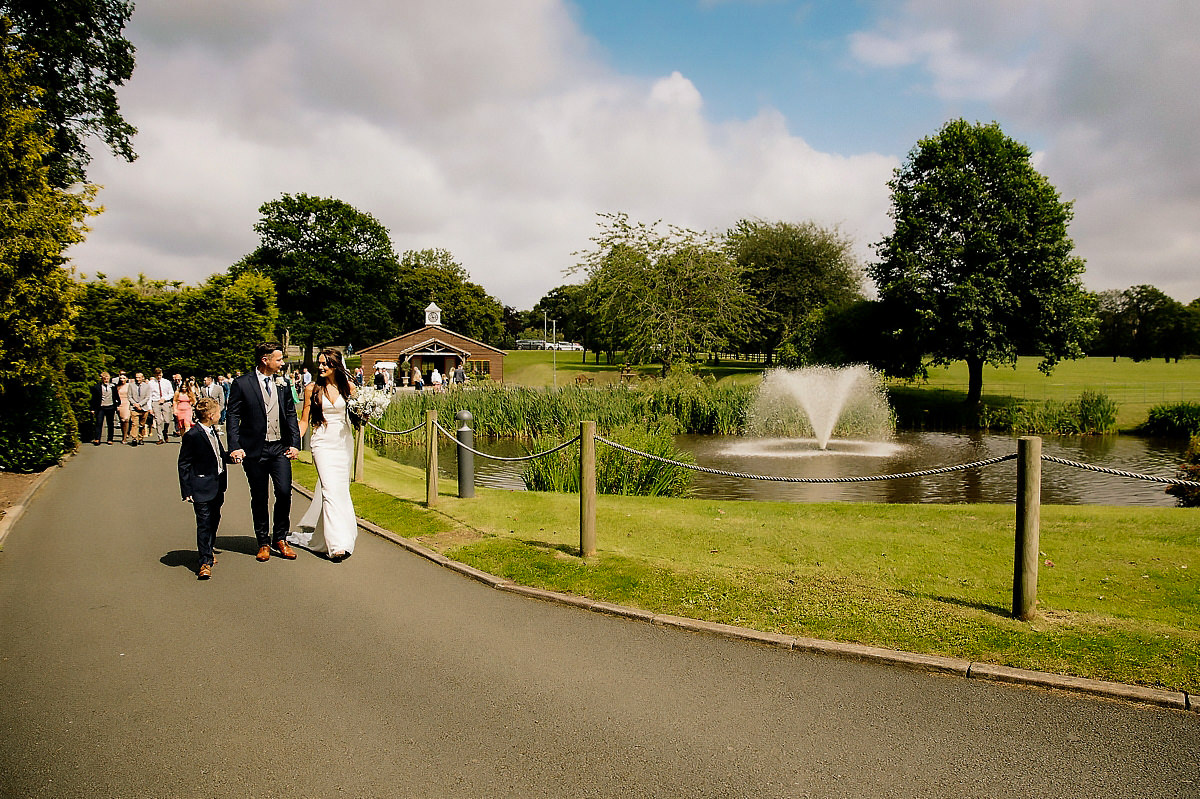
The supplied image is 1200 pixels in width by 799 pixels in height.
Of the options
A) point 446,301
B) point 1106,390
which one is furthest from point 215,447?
point 446,301

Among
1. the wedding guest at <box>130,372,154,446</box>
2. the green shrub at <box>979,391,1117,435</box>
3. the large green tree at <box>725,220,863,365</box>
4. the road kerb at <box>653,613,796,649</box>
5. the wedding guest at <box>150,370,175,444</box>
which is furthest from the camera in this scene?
the large green tree at <box>725,220,863,365</box>

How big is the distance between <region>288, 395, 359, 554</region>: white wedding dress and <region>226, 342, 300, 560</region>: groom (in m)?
0.29

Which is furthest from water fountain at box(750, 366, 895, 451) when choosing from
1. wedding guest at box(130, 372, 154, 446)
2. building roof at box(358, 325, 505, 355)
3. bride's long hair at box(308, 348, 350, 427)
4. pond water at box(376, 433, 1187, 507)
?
building roof at box(358, 325, 505, 355)

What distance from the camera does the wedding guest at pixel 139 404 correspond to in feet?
68.4

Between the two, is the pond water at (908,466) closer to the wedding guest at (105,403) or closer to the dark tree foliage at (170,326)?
the wedding guest at (105,403)

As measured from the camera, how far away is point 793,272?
55594 millimetres

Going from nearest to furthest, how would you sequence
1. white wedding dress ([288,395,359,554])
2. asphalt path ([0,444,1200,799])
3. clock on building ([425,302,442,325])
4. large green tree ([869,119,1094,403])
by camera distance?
asphalt path ([0,444,1200,799])
white wedding dress ([288,395,359,554])
large green tree ([869,119,1094,403])
clock on building ([425,302,442,325])

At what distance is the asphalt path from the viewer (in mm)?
3693

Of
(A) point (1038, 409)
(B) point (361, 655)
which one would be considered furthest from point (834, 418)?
(B) point (361, 655)

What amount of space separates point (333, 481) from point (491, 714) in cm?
448

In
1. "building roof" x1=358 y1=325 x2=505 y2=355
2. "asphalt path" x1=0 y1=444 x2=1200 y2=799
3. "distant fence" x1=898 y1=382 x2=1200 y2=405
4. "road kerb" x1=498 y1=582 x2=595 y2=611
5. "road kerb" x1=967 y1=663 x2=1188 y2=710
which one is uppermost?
"building roof" x1=358 y1=325 x2=505 y2=355

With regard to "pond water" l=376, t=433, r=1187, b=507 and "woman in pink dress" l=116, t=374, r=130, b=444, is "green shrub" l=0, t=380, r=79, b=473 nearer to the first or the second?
"woman in pink dress" l=116, t=374, r=130, b=444

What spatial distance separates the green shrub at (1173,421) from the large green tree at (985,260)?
4.68m

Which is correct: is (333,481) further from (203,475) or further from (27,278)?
(27,278)
